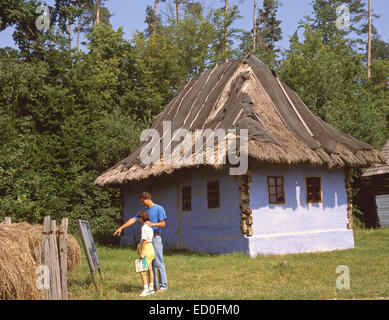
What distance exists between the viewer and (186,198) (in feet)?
53.7

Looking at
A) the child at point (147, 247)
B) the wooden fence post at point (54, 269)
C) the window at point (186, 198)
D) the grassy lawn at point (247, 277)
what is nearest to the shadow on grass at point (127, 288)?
the grassy lawn at point (247, 277)

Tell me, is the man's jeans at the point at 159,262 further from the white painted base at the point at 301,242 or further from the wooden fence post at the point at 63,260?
the white painted base at the point at 301,242

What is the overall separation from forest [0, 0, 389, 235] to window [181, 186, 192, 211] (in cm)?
564

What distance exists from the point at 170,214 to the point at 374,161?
7209 millimetres

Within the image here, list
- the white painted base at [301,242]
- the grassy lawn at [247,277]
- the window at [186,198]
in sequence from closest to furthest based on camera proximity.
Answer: the grassy lawn at [247,277]
the white painted base at [301,242]
the window at [186,198]

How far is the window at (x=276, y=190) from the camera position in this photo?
14.5m

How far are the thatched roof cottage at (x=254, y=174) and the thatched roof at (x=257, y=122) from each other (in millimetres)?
40

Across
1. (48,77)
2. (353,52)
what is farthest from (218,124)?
(353,52)

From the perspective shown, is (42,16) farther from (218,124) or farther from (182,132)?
(218,124)

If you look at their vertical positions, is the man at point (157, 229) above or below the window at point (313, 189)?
below

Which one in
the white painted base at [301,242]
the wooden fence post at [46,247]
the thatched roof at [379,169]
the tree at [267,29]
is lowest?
the white painted base at [301,242]

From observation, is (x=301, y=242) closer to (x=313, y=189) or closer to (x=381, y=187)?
(x=313, y=189)
